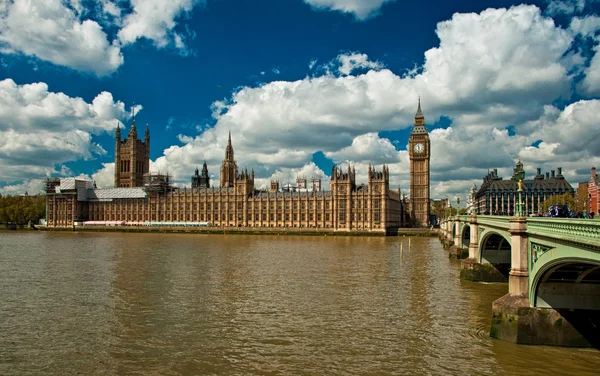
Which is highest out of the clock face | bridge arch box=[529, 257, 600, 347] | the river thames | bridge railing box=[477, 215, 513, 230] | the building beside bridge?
the clock face

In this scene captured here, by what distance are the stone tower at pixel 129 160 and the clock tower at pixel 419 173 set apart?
9778 cm

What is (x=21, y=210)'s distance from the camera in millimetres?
147750

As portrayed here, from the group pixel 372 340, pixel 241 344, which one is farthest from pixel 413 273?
pixel 241 344

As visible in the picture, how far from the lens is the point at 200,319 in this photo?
2398cm

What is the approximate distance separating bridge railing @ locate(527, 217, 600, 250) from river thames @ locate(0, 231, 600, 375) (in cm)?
450

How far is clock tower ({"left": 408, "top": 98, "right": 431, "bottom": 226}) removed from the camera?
12419 centimetres

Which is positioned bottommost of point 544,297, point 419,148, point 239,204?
point 544,297

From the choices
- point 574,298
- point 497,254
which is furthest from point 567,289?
point 497,254

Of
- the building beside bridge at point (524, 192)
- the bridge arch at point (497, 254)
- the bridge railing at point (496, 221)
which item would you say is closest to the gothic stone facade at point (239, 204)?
the building beside bridge at point (524, 192)

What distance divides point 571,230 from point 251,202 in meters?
114

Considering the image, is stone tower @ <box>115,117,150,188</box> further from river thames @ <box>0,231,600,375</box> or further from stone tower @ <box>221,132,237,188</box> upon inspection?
river thames @ <box>0,231,600,375</box>

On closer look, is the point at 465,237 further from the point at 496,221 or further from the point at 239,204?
the point at 239,204

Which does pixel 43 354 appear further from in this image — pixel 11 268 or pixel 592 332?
pixel 11 268

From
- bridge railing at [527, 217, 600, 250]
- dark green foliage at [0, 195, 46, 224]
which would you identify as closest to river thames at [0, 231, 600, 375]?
bridge railing at [527, 217, 600, 250]
